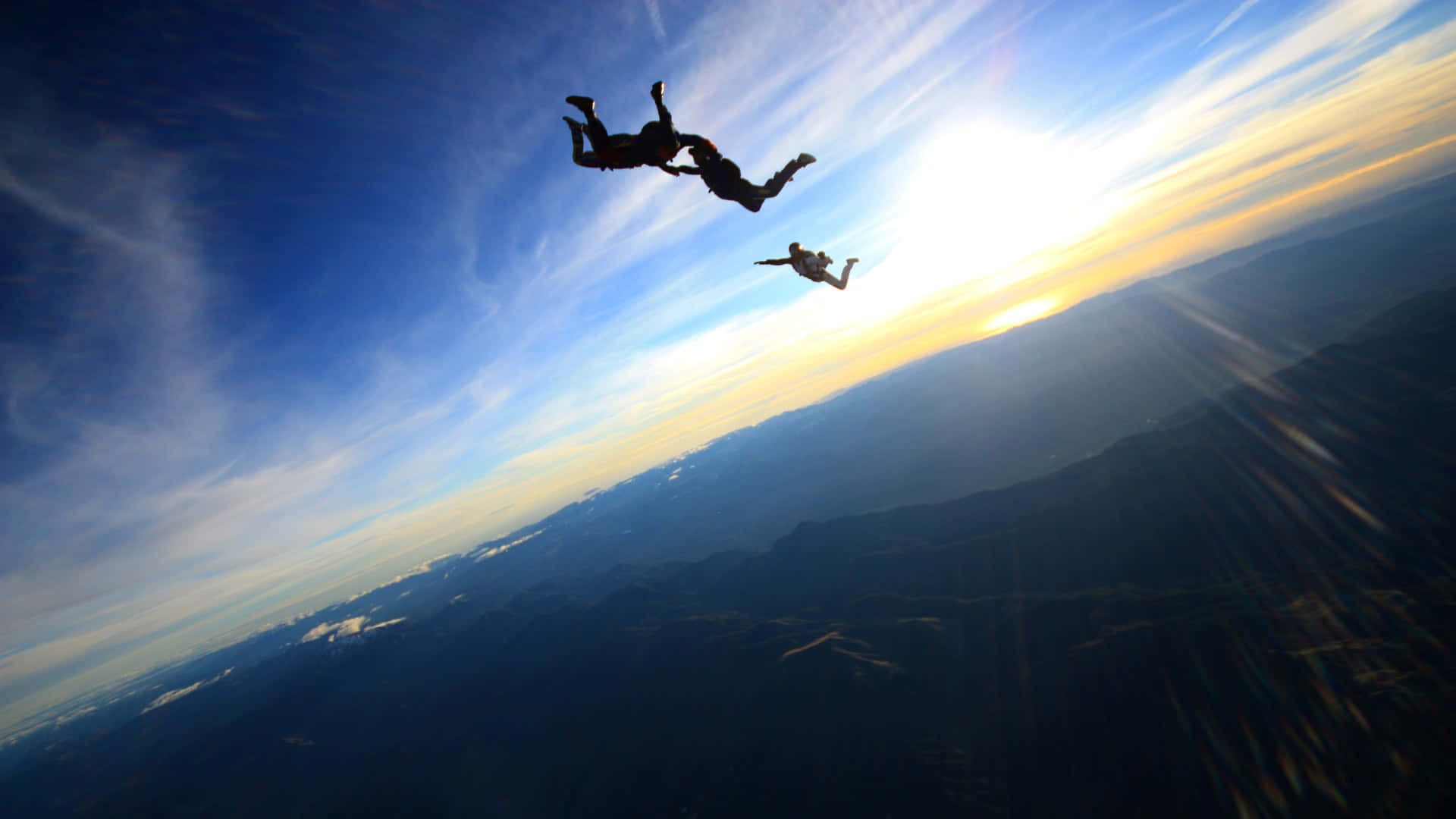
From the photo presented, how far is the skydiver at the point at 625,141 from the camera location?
790cm

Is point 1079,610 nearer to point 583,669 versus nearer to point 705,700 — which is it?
point 705,700

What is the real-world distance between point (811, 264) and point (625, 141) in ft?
18.2

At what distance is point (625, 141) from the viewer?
8.20 meters

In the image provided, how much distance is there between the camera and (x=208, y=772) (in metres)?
160

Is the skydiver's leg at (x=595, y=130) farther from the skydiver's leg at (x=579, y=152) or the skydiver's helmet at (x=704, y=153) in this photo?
the skydiver's helmet at (x=704, y=153)

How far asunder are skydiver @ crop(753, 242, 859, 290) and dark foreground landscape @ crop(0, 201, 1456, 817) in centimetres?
6496

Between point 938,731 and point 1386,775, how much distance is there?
37863mm

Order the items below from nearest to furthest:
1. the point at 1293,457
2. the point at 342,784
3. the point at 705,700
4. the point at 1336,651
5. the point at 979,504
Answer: the point at 1336,651
the point at 705,700
the point at 1293,457
the point at 342,784
the point at 979,504

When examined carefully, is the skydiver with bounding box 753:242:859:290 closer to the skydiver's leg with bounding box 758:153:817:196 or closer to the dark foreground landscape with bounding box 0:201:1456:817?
the skydiver's leg with bounding box 758:153:817:196

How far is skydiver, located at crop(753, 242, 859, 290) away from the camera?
11.6m

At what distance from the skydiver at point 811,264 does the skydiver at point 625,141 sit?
12.0 ft

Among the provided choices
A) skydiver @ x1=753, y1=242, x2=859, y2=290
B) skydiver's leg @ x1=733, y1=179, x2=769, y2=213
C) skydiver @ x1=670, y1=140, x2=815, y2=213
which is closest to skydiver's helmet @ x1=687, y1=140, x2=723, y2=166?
skydiver @ x1=670, y1=140, x2=815, y2=213

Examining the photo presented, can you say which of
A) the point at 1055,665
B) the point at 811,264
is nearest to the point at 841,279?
the point at 811,264

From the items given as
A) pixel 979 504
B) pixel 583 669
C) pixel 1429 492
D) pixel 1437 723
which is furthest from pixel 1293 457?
pixel 583 669
